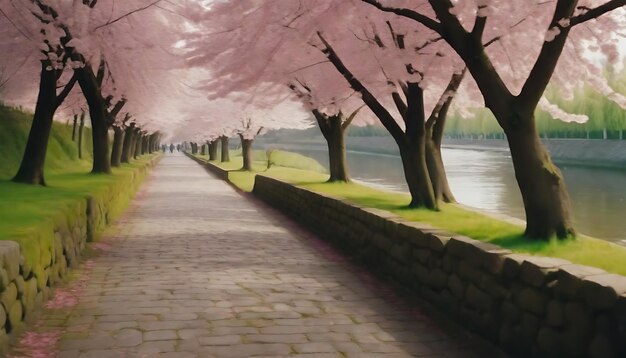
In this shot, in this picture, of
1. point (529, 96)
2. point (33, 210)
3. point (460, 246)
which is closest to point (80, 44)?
point (33, 210)

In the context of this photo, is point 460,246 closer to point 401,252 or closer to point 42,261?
point 401,252

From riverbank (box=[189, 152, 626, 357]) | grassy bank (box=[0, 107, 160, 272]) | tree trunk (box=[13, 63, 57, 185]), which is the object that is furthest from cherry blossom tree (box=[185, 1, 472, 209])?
grassy bank (box=[0, 107, 160, 272])

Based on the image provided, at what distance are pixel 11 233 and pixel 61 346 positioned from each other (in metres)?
1.78

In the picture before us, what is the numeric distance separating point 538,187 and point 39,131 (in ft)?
38.7

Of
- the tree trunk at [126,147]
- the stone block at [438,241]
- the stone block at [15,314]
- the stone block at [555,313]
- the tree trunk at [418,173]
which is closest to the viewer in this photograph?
the stone block at [555,313]

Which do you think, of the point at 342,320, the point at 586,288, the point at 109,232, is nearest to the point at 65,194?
the point at 109,232

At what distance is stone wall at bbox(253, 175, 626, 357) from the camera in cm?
413

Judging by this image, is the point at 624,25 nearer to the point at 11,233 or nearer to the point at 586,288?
the point at 586,288

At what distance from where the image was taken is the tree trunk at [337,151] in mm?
20266

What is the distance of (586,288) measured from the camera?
4.24m

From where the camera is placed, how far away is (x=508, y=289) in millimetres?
5223

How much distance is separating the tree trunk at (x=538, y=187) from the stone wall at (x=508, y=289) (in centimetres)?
115

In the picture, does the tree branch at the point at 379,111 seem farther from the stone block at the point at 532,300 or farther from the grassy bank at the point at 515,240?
the stone block at the point at 532,300

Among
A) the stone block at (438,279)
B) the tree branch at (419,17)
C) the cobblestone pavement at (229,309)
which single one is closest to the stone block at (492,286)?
the cobblestone pavement at (229,309)
